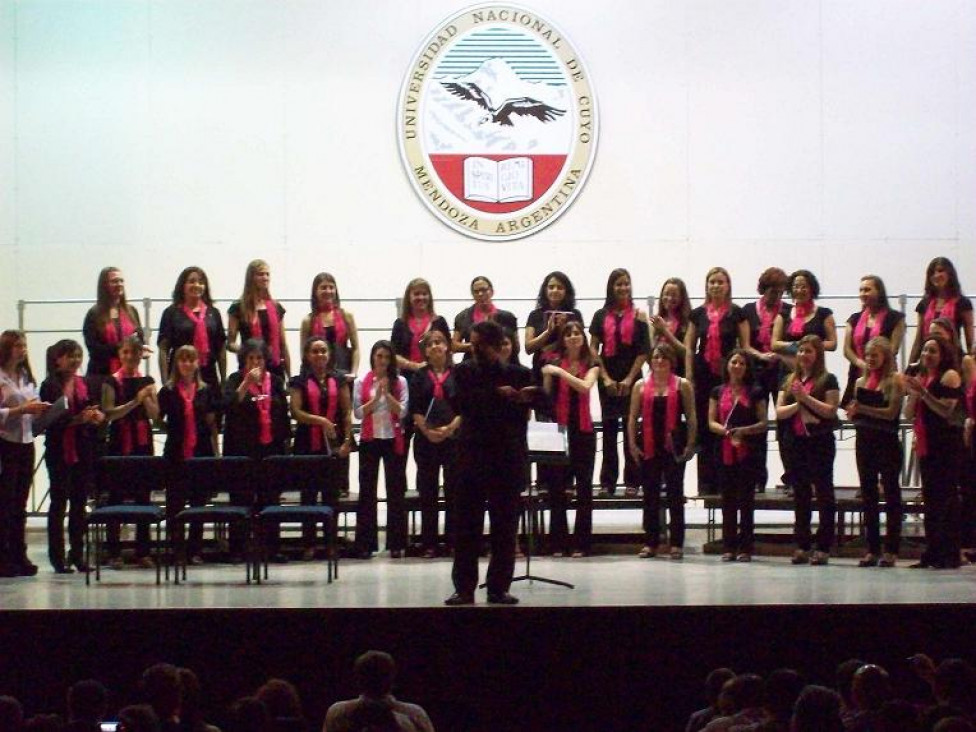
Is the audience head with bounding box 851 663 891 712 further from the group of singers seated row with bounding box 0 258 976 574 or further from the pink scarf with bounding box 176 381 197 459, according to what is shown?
the pink scarf with bounding box 176 381 197 459

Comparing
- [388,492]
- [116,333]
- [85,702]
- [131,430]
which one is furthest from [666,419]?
[85,702]

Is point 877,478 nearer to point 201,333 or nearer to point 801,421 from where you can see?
point 801,421

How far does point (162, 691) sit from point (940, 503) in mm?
5891

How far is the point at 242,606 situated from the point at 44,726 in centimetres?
298

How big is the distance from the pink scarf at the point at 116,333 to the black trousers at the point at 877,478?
199 inches

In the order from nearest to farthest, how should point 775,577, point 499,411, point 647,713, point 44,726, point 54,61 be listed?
point 44,726
point 647,713
point 499,411
point 775,577
point 54,61

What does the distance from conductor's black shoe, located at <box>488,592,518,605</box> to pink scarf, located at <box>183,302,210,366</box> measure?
11.9 feet

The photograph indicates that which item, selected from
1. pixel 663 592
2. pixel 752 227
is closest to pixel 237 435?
pixel 663 592

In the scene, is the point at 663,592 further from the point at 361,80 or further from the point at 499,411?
the point at 361,80

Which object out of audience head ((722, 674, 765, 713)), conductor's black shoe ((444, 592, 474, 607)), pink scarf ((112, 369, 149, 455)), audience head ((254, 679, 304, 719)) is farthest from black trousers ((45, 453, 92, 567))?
audience head ((722, 674, 765, 713))

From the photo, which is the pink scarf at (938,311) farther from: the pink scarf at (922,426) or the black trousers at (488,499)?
the black trousers at (488,499)

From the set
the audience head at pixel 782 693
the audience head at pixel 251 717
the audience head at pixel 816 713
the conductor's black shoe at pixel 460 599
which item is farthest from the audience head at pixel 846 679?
the conductor's black shoe at pixel 460 599

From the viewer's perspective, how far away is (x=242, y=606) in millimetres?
7723

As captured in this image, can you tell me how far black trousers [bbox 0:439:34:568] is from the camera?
31.3 feet
